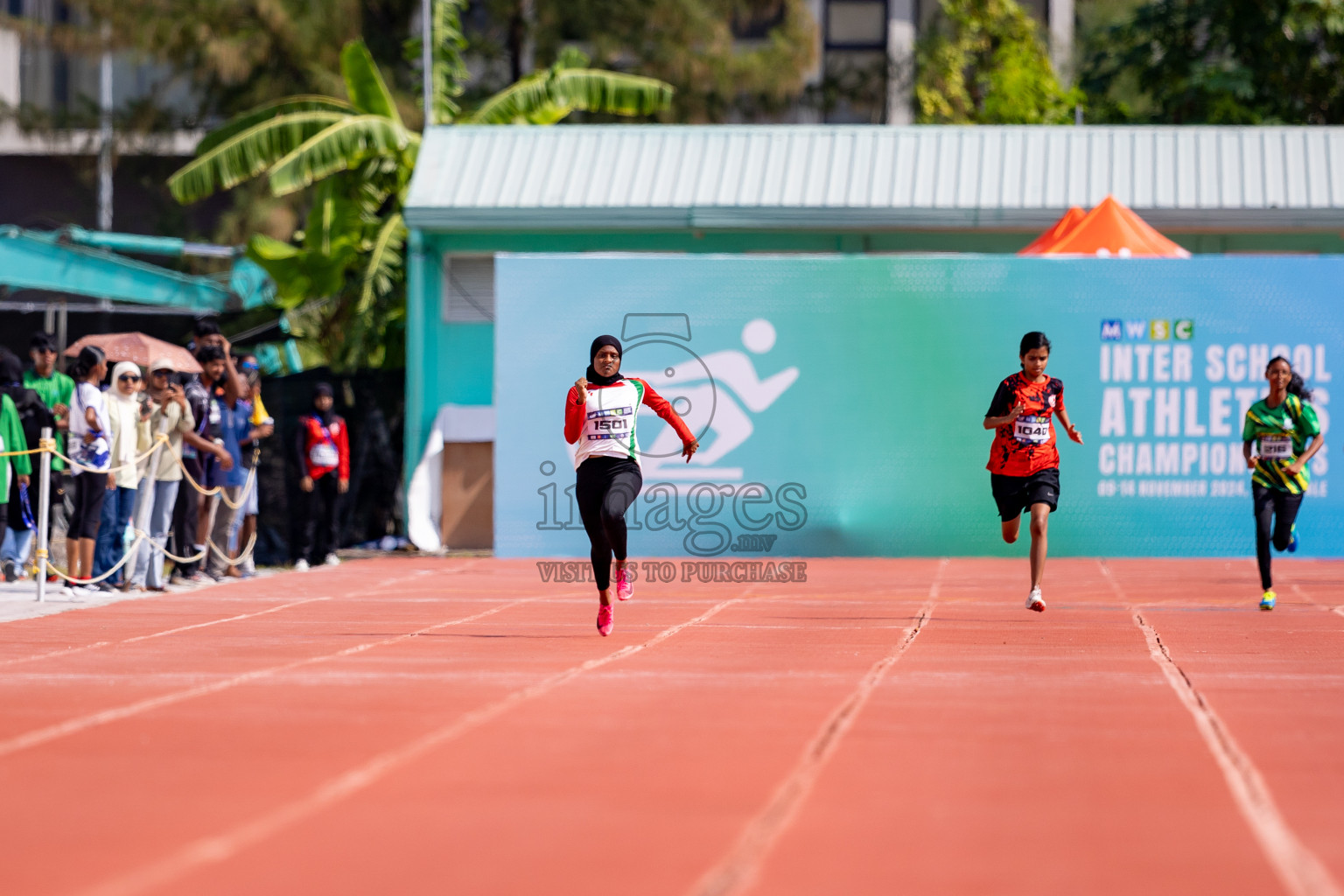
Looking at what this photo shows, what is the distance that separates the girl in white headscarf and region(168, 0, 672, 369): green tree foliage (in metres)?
7.63

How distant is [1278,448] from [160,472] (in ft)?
28.6

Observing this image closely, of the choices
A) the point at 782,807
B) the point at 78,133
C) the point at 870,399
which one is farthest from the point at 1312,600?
the point at 78,133

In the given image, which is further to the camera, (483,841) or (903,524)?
(903,524)

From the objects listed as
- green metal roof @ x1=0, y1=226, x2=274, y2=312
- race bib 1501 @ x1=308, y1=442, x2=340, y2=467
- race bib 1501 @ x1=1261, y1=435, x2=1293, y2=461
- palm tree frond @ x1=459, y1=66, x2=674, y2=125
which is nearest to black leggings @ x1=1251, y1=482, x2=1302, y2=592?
race bib 1501 @ x1=1261, y1=435, x2=1293, y2=461

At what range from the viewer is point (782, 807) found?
5578 mm

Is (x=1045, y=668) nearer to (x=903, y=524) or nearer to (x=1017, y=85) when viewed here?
(x=903, y=524)

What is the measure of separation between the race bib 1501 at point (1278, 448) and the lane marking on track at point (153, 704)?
624 cm

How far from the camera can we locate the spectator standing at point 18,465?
1392cm

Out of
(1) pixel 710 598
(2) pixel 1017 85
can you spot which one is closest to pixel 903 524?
(1) pixel 710 598

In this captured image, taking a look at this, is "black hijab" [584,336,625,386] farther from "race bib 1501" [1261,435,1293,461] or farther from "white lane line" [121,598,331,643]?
"race bib 1501" [1261,435,1293,461]

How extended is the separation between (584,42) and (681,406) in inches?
833

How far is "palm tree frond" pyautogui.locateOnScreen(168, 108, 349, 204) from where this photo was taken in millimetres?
22719

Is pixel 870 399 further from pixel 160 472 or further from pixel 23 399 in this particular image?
pixel 23 399

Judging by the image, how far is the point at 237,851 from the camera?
4.99 metres
